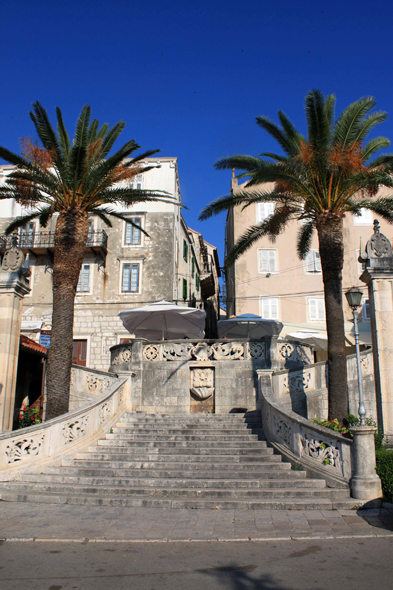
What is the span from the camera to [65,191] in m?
14.4

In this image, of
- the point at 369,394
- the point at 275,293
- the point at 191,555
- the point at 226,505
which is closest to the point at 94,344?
the point at 275,293

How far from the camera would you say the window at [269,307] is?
1191 inches

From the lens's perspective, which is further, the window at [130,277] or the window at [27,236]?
the window at [27,236]

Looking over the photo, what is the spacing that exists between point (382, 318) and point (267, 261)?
20057mm

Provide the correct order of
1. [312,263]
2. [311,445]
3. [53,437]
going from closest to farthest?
1. [311,445]
2. [53,437]
3. [312,263]

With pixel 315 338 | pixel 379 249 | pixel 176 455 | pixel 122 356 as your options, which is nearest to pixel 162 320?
pixel 122 356

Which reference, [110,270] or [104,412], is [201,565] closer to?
[104,412]

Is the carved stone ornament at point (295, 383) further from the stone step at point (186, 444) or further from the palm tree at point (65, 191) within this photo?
the palm tree at point (65, 191)

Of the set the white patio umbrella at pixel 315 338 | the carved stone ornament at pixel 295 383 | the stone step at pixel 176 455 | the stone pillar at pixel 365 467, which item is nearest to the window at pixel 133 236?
the white patio umbrella at pixel 315 338

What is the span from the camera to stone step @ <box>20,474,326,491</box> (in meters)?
9.48

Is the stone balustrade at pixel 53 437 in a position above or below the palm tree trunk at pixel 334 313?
below

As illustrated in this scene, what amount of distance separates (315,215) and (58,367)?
Answer: 28.6 feet

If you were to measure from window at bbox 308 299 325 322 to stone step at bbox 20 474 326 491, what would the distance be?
69.9 feet

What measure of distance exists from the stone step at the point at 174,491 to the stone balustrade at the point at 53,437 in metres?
0.60
